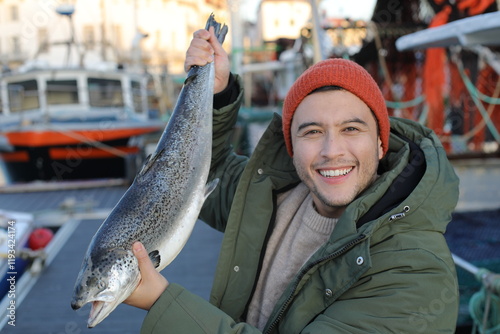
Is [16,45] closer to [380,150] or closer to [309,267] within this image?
[380,150]

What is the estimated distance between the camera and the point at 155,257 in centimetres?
167

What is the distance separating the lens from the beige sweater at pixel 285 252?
190 centimetres

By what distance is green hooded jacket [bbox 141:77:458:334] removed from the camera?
4.81 ft

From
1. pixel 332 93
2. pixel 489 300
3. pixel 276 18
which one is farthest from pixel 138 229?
pixel 276 18

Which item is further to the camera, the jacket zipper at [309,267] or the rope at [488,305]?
the rope at [488,305]

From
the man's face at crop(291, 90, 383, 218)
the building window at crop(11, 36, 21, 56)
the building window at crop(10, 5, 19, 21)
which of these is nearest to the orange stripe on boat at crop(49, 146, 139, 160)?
the man's face at crop(291, 90, 383, 218)

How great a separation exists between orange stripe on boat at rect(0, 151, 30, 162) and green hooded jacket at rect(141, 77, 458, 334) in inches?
498

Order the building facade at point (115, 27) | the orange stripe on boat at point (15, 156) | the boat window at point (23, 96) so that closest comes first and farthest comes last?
the orange stripe on boat at point (15, 156), the boat window at point (23, 96), the building facade at point (115, 27)

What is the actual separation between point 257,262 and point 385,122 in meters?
0.78

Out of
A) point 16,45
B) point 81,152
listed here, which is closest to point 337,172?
point 81,152

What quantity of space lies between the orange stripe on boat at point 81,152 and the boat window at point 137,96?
2362mm

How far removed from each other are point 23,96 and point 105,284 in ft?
45.6

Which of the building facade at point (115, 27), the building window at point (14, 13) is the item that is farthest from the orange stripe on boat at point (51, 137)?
the building window at point (14, 13)

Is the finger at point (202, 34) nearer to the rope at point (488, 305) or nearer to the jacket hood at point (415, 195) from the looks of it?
the jacket hood at point (415, 195)
